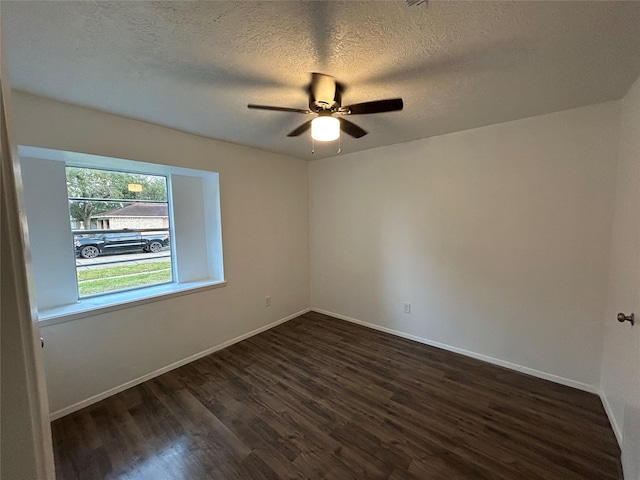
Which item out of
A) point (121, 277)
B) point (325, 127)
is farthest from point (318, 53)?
point (121, 277)

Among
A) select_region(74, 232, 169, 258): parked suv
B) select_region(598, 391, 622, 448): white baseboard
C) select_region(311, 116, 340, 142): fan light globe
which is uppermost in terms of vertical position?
select_region(311, 116, 340, 142): fan light globe

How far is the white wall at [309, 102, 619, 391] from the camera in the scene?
215 centimetres

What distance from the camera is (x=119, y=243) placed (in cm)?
266

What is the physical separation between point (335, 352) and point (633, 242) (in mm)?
2530

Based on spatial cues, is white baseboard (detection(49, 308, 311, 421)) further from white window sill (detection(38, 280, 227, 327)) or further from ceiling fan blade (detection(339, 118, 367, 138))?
ceiling fan blade (detection(339, 118, 367, 138))

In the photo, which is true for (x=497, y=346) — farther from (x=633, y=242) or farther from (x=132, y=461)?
(x=132, y=461)

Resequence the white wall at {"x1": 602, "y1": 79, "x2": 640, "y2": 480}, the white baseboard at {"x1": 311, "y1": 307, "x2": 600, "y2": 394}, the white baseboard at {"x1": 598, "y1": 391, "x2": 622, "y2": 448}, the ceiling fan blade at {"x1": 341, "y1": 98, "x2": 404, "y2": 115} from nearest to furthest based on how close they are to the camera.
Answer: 1. the white wall at {"x1": 602, "y1": 79, "x2": 640, "y2": 480}
2. the ceiling fan blade at {"x1": 341, "y1": 98, "x2": 404, "y2": 115}
3. the white baseboard at {"x1": 598, "y1": 391, "x2": 622, "y2": 448}
4. the white baseboard at {"x1": 311, "y1": 307, "x2": 600, "y2": 394}

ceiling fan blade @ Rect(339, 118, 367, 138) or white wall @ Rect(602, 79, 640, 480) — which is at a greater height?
ceiling fan blade @ Rect(339, 118, 367, 138)

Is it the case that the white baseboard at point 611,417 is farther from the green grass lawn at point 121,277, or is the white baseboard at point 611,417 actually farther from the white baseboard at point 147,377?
the green grass lawn at point 121,277

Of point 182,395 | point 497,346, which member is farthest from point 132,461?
point 497,346

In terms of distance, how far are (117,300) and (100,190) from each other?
3.55 feet

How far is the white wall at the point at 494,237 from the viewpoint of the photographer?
84.6 inches

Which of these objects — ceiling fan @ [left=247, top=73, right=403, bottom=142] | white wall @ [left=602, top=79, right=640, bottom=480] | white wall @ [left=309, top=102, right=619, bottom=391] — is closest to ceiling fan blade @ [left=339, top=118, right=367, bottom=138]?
ceiling fan @ [left=247, top=73, right=403, bottom=142]

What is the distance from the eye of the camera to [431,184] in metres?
2.93
